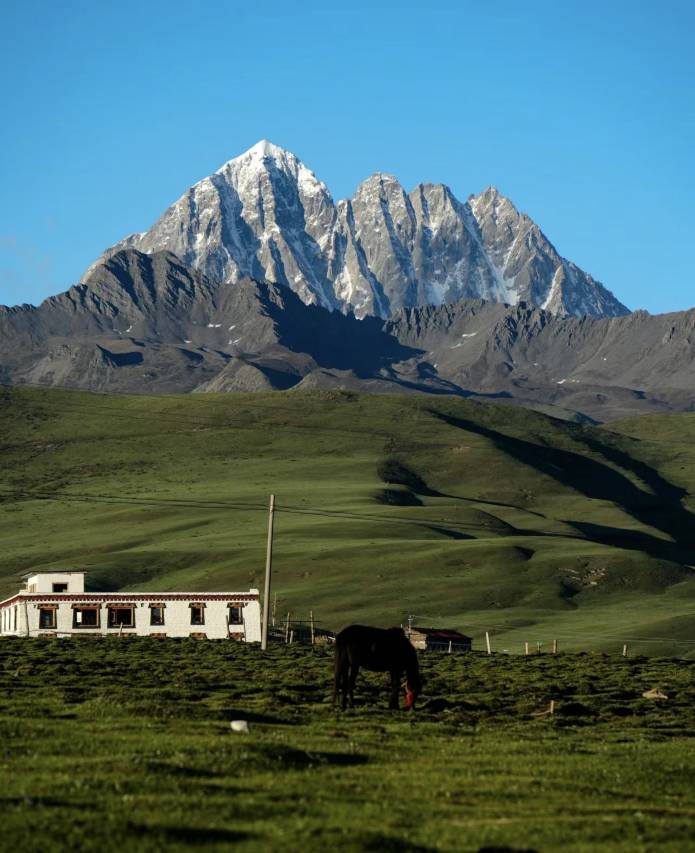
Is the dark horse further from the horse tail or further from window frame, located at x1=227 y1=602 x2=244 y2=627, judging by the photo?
window frame, located at x1=227 y1=602 x2=244 y2=627

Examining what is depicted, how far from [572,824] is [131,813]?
7218mm

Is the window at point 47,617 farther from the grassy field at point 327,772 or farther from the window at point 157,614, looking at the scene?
the grassy field at point 327,772

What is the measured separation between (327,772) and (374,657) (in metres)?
17.8

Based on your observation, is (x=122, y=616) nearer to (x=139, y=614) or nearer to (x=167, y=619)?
(x=139, y=614)

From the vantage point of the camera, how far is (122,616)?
461 ft

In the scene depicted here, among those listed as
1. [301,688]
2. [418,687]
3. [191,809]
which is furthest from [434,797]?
[301,688]

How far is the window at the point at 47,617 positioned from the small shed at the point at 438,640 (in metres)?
35.7

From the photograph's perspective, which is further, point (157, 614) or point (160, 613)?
point (160, 613)

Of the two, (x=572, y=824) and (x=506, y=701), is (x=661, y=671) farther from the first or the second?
(x=572, y=824)

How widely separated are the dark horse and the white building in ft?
299

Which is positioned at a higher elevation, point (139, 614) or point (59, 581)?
point (59, 581)

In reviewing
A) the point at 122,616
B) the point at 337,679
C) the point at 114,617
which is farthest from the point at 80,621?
the point at 337,679

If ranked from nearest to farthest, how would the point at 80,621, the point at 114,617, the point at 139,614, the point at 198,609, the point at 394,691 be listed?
the point at 394,691 < the point at 80,621 < the point at 114,617 < the point at 139,614 < the point at 198,609

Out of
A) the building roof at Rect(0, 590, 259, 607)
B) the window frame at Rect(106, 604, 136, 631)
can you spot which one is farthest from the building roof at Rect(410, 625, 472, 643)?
the window frame at Rect(106, 604, 136, 631)
